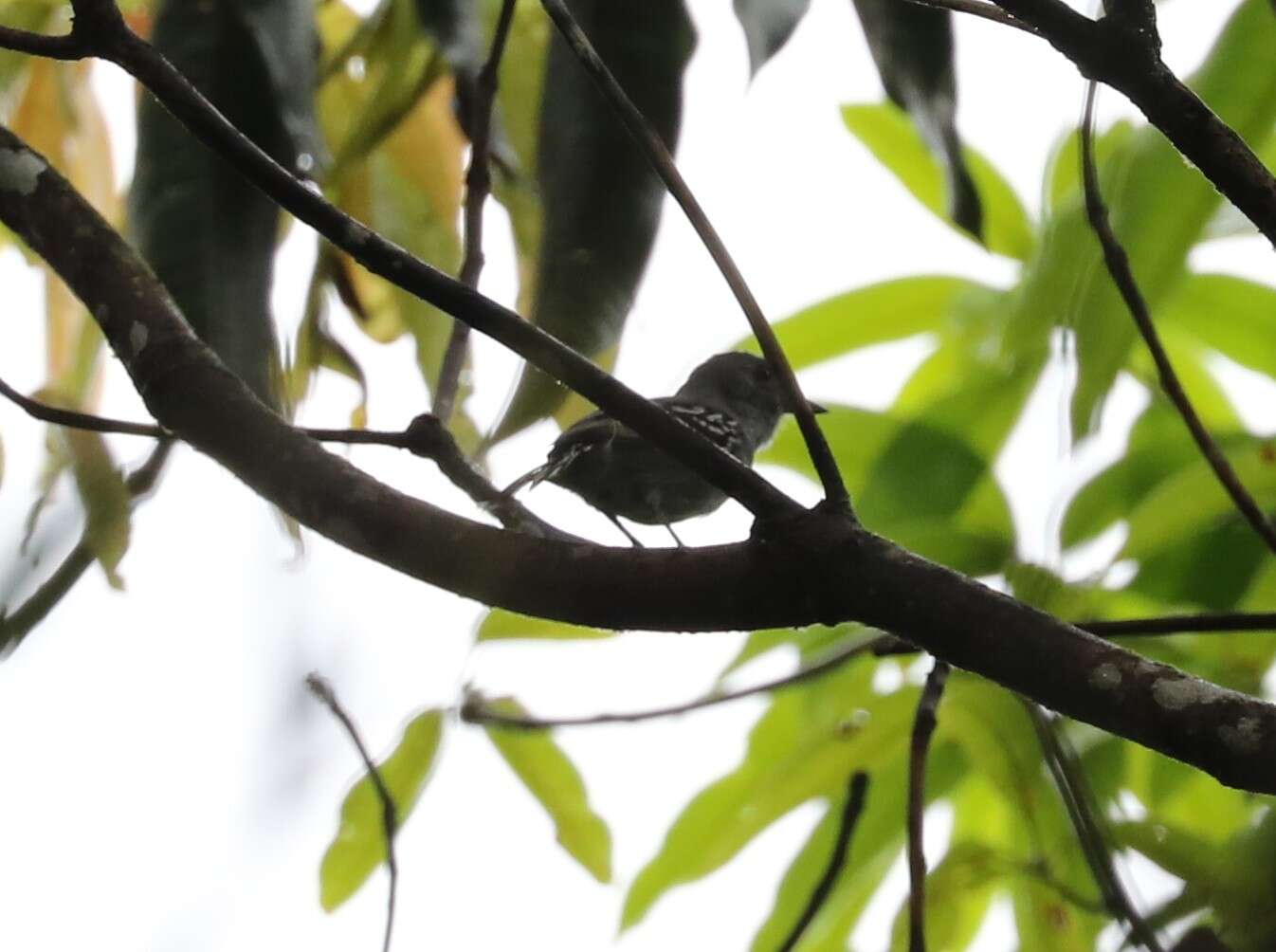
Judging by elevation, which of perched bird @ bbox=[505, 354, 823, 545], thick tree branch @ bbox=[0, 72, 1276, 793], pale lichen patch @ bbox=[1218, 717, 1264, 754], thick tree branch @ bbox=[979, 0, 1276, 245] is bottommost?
pale lichen patch @ bbox=[1218, 717, 1264, 754]

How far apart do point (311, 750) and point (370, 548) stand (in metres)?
0.36

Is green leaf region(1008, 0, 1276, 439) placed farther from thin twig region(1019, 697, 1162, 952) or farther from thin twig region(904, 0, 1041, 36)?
thin twig region(904, 0, 1041, 36)

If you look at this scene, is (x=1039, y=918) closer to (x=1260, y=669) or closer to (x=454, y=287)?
(x=1260, y=669)

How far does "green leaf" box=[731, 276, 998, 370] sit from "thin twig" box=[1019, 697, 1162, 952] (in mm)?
630

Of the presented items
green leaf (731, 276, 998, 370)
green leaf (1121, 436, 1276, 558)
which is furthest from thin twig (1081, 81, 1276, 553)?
green leaf (731, 276, 998, 370)

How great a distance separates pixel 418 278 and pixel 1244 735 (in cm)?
59

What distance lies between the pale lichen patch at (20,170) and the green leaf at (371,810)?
0.67m

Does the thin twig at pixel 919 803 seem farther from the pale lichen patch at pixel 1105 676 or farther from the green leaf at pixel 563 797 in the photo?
the green leaf at pixel 563 797

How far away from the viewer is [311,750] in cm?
73

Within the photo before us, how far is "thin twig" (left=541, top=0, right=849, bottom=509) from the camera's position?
1.02m

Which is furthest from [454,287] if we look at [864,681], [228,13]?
[864,681]

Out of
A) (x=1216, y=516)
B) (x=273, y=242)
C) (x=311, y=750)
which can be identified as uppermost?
(x=1216, y=516)

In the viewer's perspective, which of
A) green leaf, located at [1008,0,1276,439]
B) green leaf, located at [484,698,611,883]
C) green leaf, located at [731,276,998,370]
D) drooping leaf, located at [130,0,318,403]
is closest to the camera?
drooping leaf, located at [130,0,318,403]

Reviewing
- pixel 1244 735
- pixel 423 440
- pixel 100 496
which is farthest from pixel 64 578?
pixel 1244 735
